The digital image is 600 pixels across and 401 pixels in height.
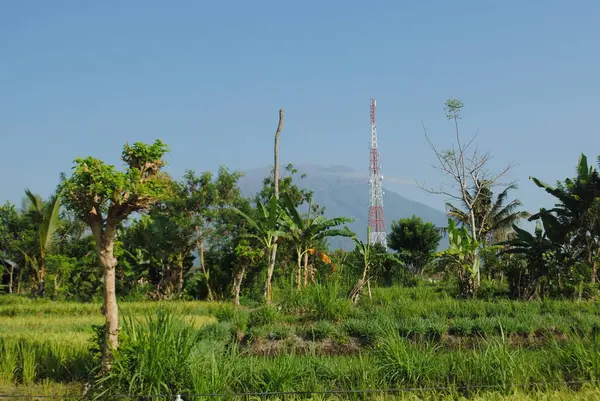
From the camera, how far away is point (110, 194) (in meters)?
6.74

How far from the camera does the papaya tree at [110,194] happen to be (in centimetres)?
671

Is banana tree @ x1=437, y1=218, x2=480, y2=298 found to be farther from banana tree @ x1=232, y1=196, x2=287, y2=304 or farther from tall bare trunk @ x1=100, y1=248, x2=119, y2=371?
tall bare trunk @ x1=100, y1=248, x2=119, y2=371

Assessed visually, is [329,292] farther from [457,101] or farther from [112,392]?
[457,101]

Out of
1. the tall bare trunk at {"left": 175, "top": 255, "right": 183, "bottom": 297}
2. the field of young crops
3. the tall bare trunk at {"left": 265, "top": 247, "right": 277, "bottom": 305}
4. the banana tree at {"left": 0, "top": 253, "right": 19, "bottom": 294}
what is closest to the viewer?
the field of young crops

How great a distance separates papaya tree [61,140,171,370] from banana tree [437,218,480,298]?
10452 mm

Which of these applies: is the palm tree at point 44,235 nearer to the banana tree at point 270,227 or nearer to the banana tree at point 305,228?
the banana tree at point 270,227

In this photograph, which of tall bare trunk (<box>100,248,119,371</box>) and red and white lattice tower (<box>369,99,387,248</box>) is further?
red and white lattice tower (<box>369,99,387,248</box>)

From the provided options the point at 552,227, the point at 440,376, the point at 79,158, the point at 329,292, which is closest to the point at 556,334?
the point at 329,292

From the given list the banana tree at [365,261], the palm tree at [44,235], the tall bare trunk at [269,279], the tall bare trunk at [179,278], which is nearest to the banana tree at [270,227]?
the tall bare trunk at [269,279]

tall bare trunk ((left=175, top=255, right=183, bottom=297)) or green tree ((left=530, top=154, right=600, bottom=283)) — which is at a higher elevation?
green tree ((left=530, top=154, right=600, bottom=283))

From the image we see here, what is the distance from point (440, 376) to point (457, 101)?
1692cm

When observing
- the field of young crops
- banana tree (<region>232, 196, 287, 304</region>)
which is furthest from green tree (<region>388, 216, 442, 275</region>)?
the field of young crops

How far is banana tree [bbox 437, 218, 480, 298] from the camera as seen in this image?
16.0 metres

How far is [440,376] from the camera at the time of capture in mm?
7047
